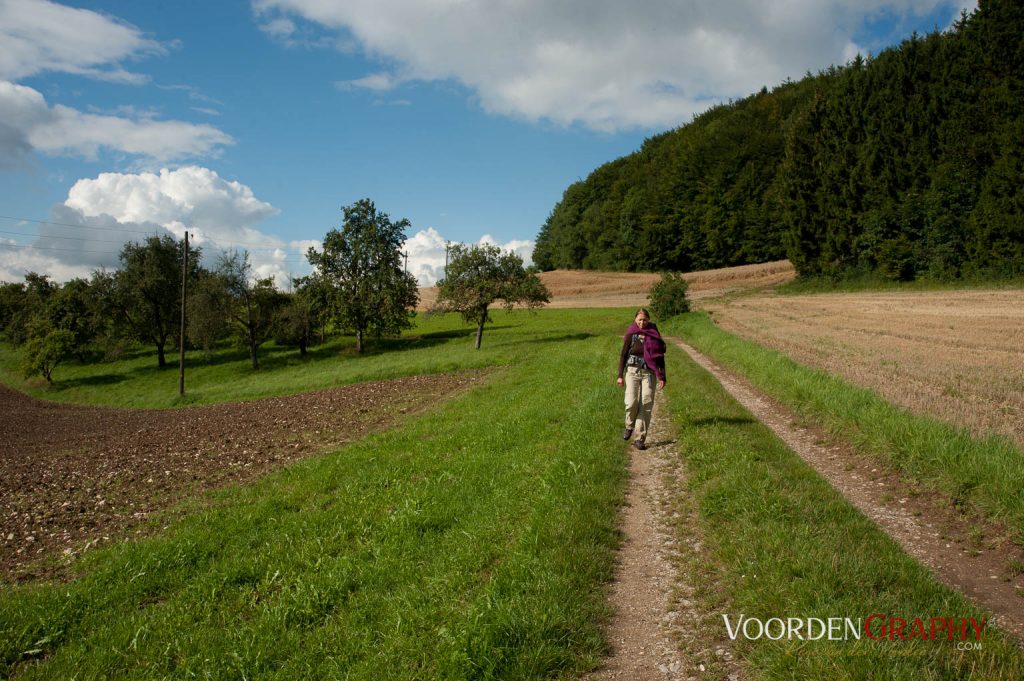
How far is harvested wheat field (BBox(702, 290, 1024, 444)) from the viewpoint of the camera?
11.8 meters

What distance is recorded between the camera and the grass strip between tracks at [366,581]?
505 centimetres

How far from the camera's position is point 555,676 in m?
4.47

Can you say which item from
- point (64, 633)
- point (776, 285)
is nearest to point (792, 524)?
point (64, 633)

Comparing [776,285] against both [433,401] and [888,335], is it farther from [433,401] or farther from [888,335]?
[433,401]

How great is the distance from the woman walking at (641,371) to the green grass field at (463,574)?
2.02 ft

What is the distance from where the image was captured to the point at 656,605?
5324 mm

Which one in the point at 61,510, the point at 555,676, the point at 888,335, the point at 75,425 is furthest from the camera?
the point at 75,425

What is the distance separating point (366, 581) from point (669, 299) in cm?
4112

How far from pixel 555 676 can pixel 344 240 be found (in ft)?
180

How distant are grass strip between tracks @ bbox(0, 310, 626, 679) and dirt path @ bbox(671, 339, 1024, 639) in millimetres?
3506

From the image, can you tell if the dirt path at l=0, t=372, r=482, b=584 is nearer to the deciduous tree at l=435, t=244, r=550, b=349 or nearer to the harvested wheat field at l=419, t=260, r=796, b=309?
the deciduous tree at l=435, t=244, r=550, b=349

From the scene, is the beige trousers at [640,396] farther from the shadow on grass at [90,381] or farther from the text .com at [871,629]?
the shadow on grass at [90,381]

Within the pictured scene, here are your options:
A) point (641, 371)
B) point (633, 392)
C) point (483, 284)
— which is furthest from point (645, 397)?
point (483, 284)

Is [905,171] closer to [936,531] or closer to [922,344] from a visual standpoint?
[922,344]
